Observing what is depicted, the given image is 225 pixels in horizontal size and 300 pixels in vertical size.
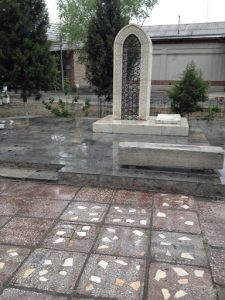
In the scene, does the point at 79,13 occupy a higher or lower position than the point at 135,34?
higher

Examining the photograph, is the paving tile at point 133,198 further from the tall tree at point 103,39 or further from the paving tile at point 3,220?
the tall tree at point 103,39

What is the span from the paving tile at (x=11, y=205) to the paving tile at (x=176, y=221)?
191cm

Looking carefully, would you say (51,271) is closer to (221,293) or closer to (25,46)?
(221,293)

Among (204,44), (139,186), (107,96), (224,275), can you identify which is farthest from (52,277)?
(204,44)

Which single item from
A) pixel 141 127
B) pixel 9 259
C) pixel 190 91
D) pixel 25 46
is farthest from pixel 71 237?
pixel 190 91

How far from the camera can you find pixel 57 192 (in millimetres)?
4805

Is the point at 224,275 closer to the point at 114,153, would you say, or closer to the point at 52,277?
the point at 52,277

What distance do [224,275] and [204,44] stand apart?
83.2 ft

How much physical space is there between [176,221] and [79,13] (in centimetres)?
2247

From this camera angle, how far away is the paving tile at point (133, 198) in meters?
4.43

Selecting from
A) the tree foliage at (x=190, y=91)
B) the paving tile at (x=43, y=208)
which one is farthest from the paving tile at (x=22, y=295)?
the tree foliage at (x=190, y=91)

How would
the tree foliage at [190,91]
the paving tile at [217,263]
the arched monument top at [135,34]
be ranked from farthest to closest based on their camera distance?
1. the tree foliage at [190,91]
2. the arched monument top at [135,34]
3. the paving tile at [217,263]

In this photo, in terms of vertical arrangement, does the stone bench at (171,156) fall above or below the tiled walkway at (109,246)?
above

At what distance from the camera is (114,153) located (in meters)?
6.30
